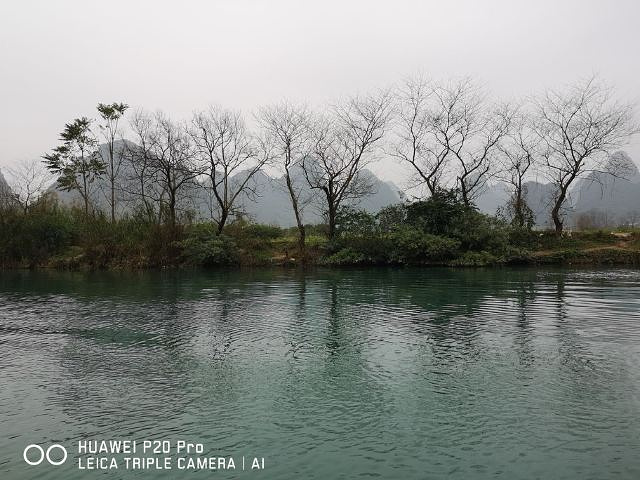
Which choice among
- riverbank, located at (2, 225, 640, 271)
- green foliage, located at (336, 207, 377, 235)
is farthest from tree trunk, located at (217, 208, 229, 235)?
green foliage, located at (336, 207, 377, 235)

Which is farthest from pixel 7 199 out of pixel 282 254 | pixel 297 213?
pixel 297 213

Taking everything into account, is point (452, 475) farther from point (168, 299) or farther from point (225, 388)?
point (168, 299)

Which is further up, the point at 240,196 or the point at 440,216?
Answer: the point at 240,196

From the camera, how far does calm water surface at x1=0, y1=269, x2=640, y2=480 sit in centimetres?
517

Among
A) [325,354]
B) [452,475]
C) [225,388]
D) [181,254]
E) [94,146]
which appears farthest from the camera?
[94,146]

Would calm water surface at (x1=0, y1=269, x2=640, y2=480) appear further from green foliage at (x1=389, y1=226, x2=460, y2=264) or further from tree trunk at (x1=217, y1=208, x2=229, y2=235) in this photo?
tree trunk at (x1=217, y1=208, x2=229, y2=235)

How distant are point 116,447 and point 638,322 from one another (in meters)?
11.8

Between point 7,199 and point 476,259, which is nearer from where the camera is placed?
point 476,259

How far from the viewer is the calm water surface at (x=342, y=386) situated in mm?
5172

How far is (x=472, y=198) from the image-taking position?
123ft

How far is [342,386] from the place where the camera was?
7410 millimetres

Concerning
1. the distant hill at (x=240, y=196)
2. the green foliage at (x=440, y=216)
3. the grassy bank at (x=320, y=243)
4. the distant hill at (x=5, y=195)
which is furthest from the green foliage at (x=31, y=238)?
the green foliage at (x=440, y=216)

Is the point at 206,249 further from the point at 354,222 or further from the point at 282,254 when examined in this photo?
the point at 354,222

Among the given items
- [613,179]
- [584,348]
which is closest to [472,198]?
[613,179]
